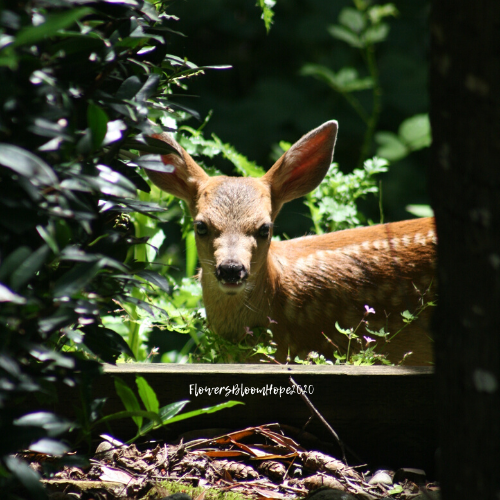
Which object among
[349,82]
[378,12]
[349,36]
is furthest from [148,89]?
[378,12]

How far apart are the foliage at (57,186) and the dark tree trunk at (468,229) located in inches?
24.7

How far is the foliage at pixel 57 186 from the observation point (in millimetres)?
1162

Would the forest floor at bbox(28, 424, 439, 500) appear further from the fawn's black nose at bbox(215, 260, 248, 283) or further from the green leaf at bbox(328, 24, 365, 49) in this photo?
the green leaf at bbox(328, 24, 365, 49)

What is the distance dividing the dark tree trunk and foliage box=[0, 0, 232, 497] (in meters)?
0.63

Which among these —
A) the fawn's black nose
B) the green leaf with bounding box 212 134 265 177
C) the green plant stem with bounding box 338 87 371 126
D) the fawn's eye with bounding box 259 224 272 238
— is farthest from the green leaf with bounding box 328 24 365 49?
the fawn's black nose

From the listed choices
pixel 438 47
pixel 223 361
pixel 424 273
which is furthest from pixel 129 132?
pixel 424 273

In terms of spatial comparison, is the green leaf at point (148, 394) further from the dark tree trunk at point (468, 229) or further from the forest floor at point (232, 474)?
the dark tree trunk at point (468, 229)

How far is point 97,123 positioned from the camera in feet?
4.23

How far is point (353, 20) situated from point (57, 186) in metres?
4.98

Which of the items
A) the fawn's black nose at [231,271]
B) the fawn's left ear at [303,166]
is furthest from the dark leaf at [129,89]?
the fawn's left ear at [303,166]

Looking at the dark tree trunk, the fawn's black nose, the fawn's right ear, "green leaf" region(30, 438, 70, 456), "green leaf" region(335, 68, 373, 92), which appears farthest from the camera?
"green leaf" region(335, 68, 373, 92)

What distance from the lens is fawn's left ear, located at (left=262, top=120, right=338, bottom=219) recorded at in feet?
11.4

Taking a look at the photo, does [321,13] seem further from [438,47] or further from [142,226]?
[438,47]

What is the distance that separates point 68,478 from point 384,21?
18.4ft
